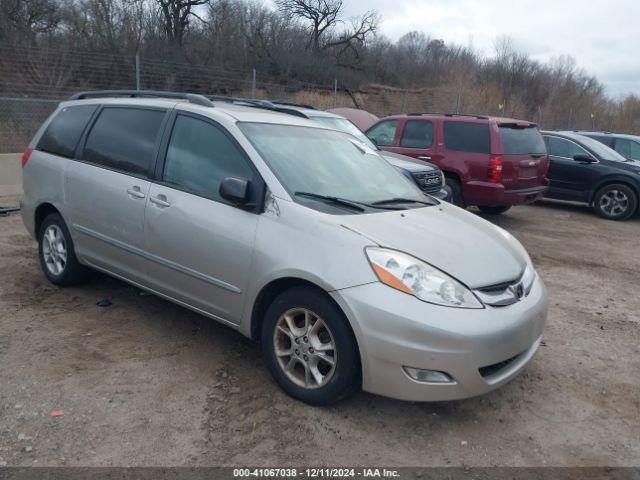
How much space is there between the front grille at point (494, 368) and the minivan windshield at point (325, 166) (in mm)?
1268

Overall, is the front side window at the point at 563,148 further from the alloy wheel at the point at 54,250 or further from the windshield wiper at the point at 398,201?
the alloy wheel at the point at 54,250

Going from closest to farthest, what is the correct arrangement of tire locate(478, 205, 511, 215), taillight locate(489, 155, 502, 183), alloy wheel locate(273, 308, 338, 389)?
alloy wheel locate(273, 308, 338, 389)
taillight locate(489, 155, 502, 183)
tire locate(478, 205, 511, 215)

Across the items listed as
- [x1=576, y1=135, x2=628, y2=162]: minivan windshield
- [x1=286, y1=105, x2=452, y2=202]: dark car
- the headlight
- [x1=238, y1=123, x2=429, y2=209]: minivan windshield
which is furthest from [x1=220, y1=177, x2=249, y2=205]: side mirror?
[x1=576, y1=135, x2=628, y2=162]: minivan windshield

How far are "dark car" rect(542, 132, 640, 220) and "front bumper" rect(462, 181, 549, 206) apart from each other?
9.55 ft

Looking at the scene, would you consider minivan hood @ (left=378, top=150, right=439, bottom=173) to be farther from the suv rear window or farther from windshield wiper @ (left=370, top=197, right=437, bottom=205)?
windshield wiper @ (left=370, top=197, right=437, bottom=205)

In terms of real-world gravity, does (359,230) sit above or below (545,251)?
above

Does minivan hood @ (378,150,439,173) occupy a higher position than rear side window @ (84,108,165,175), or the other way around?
rear side window @ (84,108,165,175)

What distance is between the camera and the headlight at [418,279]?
302cm

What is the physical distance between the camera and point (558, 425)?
3.34 meters

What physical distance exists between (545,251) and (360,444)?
5.81 meters

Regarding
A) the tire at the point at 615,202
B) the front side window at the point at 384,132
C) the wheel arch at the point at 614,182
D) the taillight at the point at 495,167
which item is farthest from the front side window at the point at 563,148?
the front side window at the point at 384,132

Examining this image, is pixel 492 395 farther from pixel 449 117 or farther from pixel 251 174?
pixel 449 117

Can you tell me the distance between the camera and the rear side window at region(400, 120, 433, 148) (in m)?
9.48

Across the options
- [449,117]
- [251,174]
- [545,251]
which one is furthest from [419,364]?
[449,117]
